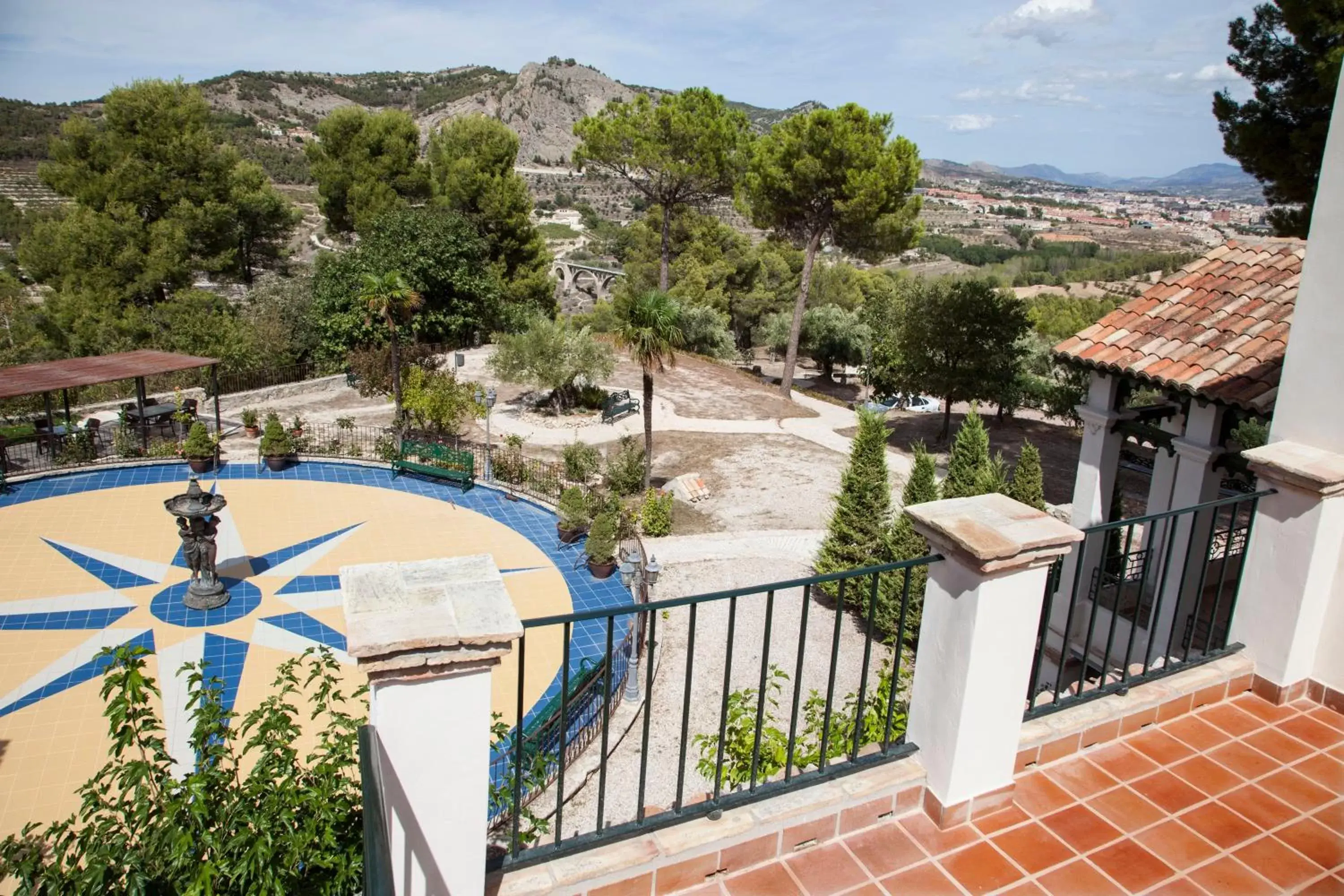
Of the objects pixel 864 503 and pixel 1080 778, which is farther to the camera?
pixel 864 503

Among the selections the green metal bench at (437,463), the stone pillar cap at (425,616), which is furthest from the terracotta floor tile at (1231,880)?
the green metal bench at (437,463)

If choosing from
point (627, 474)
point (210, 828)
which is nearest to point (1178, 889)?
point (210, 828)

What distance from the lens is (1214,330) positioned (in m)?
8.54

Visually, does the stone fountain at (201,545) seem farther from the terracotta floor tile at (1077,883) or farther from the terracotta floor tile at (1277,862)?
the terracotta floor tile at (1277,862)

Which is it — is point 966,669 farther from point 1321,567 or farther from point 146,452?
point 146,452

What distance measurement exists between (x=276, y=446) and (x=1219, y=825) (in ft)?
51.9

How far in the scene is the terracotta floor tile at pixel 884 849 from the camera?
121 inches

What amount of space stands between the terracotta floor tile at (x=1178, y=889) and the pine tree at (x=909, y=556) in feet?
26.8

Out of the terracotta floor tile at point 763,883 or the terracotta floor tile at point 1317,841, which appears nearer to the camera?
the terracotta floor tile at point 763,883

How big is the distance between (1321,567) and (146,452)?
17925 millimetres

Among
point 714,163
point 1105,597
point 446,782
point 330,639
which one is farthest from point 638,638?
point 714,163

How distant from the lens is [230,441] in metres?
18.0

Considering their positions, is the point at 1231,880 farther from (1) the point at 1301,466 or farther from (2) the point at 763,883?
(1) the point at 1301,466

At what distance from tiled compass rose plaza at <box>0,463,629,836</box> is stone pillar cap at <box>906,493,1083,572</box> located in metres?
7.35
